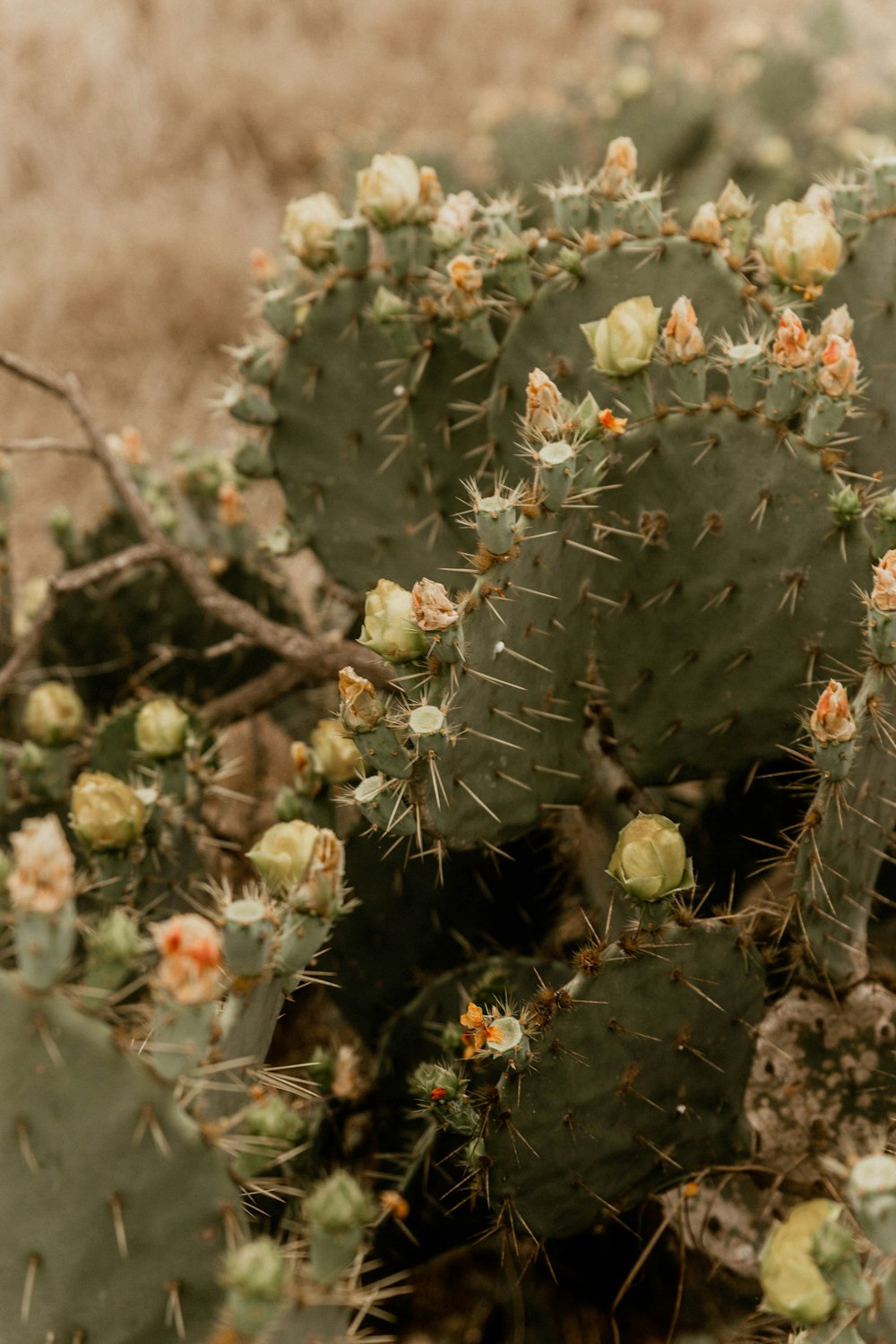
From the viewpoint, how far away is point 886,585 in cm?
125

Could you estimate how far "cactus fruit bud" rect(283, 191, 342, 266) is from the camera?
1874 mm

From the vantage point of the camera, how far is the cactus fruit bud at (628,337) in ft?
4.78

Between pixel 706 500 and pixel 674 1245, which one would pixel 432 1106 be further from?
pixel 706 500

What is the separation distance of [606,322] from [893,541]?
43 cm

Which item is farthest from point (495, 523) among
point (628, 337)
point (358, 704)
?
point (628, 337)

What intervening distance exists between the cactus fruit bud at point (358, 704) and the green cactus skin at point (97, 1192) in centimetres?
40

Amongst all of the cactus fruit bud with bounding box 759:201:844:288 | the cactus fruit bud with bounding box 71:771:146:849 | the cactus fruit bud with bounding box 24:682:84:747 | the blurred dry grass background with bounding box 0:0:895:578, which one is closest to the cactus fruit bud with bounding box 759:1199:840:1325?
the cactus fruit bud with bounding box 71:771:146:849

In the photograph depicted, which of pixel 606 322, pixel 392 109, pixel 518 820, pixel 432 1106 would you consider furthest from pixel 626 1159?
pixel 392 109

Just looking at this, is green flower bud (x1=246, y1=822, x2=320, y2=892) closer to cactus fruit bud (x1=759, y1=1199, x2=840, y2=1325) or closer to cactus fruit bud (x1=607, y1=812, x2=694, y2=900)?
cactus fruit bud (x1=607, y1=812, x2=694, y2=900)

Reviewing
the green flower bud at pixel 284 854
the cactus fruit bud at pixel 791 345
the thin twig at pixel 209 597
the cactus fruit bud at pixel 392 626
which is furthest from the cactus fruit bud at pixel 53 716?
the cactus fruit bud at pixel 791 345

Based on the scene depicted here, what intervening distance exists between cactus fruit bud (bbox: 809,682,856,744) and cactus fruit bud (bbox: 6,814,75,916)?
0.75 m

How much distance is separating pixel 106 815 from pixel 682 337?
3.03ft

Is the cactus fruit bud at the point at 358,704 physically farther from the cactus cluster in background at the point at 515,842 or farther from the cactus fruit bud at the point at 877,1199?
the cactus fruit bud at the point at 877,1199

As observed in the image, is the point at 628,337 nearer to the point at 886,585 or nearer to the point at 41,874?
the point at 886,585
